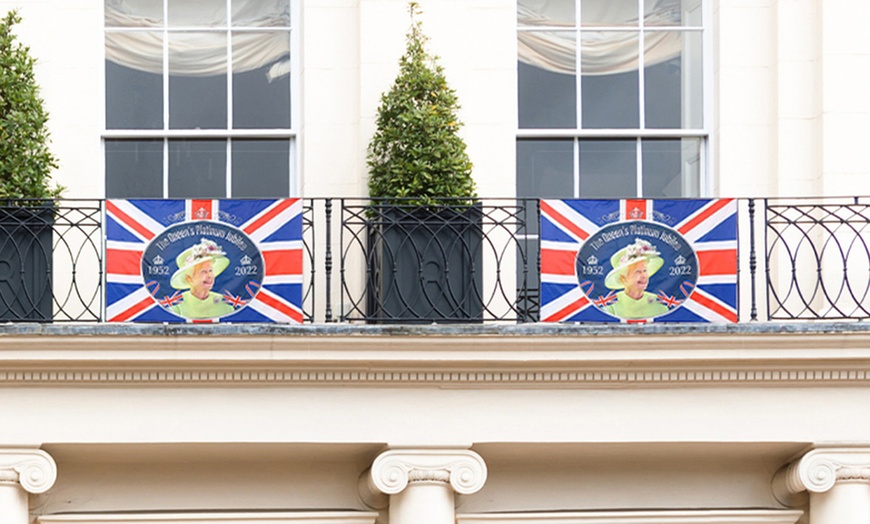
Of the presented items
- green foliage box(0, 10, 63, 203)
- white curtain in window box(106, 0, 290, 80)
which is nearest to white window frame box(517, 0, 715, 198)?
white curtain in window box(106, 0, 290, 80)

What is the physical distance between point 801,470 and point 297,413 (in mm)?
3539

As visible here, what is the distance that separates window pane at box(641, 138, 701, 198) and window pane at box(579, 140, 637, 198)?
15 centimetres

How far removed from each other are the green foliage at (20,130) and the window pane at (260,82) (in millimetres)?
1642

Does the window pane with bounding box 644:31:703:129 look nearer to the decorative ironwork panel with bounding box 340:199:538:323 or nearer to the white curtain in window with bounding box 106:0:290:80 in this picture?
the decorative ironwork panel with bounding box 340:199:538:323

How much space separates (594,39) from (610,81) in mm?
364

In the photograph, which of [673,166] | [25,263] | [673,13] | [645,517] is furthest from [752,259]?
[25,263]

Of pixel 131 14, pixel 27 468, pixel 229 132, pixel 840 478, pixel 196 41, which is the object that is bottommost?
pixel 840 478

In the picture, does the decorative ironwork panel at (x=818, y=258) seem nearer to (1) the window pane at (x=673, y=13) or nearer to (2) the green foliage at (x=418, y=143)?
(1) the window pane at (x=673, y=13)

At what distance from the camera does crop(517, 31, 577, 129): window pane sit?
14375mm

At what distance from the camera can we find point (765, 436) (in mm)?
12656

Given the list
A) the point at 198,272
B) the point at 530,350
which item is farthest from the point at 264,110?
the point at 530,350

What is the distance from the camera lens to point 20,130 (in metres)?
13.1

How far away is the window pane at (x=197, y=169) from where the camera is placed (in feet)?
46.5

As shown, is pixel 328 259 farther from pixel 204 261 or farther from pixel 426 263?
pixel 204 261
